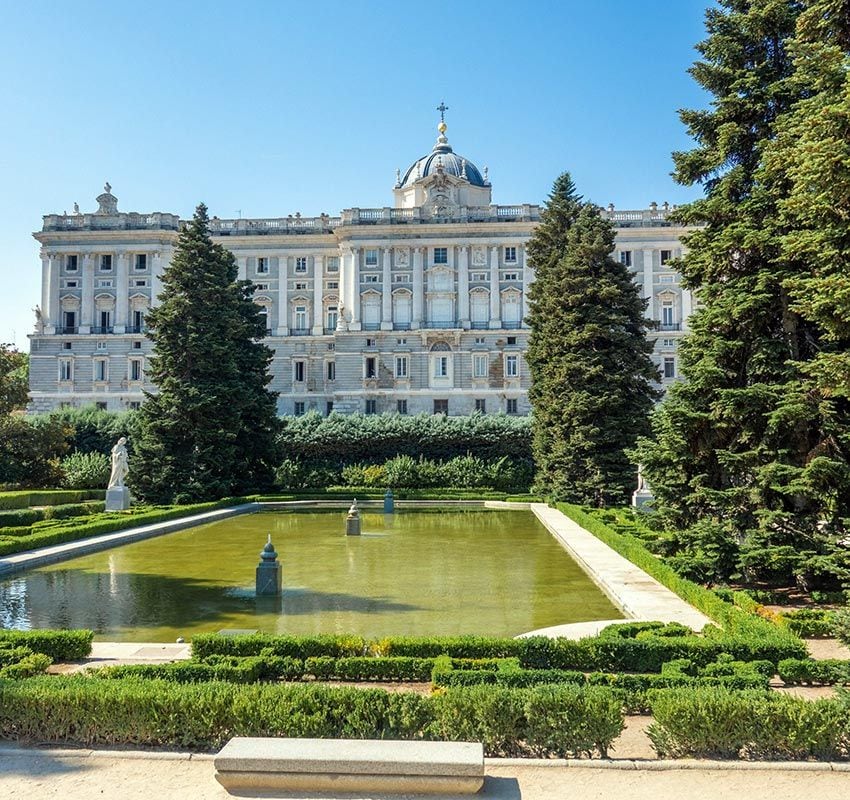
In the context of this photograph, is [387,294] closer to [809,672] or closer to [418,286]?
[418,286]

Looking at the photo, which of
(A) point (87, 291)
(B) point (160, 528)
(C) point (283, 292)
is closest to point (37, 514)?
(B) point (160, 528)

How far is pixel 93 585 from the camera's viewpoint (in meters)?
13.8

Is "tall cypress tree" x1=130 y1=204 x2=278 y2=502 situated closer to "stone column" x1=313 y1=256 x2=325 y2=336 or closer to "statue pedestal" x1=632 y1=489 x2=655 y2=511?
"statue pedestal" x1=632 y1=489 x2=655 y2=511

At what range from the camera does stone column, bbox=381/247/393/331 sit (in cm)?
5847

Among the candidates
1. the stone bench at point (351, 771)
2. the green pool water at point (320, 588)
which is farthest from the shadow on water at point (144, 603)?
the stone bench at point (351, 771)

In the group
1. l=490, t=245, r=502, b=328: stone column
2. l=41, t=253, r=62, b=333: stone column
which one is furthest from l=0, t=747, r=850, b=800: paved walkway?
l=41, t=253, r=62, b=333: stone column

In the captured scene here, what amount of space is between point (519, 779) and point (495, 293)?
54.0 meters

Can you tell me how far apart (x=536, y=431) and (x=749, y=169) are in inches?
745

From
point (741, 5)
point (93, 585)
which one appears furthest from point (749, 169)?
point (93, 585)

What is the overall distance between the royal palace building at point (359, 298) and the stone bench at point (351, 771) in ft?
167

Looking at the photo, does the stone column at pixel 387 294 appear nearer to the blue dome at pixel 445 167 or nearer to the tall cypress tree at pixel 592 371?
the blue dome at pixel 445 167

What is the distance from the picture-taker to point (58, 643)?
8.48 m

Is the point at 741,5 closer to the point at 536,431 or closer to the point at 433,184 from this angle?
the point at 536,431

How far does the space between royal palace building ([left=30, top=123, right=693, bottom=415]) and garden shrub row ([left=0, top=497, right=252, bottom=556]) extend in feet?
101
